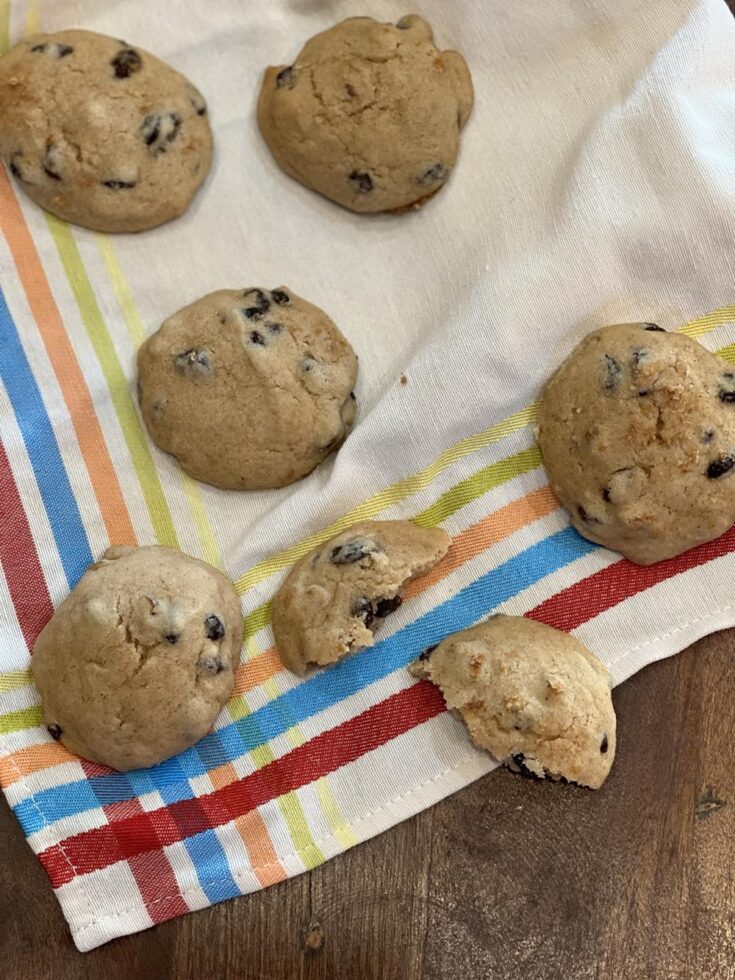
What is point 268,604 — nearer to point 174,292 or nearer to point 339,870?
point 339,870

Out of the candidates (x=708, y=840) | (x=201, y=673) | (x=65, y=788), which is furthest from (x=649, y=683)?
(x=65, y=788)

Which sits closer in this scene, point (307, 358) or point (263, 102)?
point (307, 358)

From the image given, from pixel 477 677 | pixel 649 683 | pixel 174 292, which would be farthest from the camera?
pixel 174 292

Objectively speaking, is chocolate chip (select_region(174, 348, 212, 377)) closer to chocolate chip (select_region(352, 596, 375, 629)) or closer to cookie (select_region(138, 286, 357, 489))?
cookie (select_region(138, 286, 357, 489))

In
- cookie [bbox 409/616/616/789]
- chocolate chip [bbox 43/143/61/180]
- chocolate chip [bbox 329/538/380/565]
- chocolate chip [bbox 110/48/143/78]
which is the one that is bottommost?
cookie [bbox 409/616/616/789]

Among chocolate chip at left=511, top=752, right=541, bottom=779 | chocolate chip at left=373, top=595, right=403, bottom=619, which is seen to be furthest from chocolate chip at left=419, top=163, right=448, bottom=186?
chocolate chip at left=511, top=752, right=541, bottom=779

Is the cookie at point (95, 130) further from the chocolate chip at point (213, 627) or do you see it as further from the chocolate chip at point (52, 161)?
the chocolate chip at point (213, 627)

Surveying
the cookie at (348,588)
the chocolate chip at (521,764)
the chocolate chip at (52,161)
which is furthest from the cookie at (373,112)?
the chocolate chip at (521,764)
